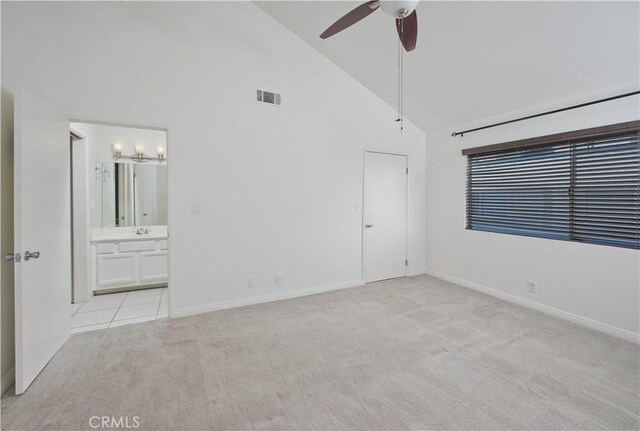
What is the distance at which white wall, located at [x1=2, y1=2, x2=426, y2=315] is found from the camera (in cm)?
265

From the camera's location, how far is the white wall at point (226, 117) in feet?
8.68

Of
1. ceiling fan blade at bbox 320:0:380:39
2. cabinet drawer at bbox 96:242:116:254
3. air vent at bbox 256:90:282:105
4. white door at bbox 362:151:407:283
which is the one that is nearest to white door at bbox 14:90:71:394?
cabinet drawer at bbox 96:242:116:254

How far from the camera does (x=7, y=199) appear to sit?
211cm

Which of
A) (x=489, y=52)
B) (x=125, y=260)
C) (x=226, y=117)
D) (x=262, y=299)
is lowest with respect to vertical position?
(x=262, y=299)

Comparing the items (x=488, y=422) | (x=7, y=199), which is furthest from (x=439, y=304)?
(x=7, y=199)

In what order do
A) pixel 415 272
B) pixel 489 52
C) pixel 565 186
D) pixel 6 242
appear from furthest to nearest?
1. pixel 415 272
2. pixel 565 186
3. pixel 489 52
4. pixel 6 242

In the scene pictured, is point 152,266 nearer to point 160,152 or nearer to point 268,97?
point 160,152

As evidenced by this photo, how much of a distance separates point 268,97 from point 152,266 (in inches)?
112

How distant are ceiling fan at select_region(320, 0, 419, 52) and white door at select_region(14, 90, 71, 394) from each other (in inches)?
90.1

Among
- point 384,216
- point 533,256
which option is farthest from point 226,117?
point 533,256

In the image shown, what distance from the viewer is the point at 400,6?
1.65m

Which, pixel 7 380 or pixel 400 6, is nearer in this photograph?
pixel 400 6

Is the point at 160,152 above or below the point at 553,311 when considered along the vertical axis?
above
